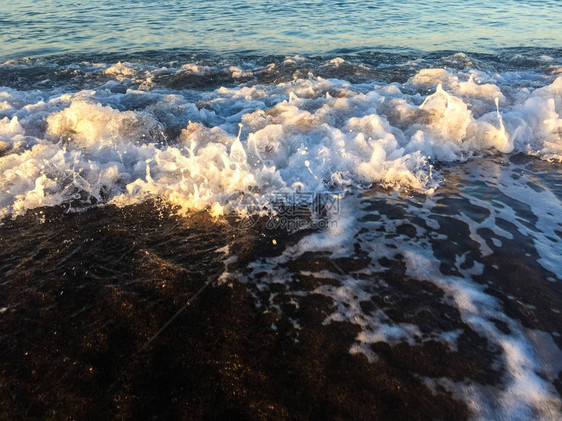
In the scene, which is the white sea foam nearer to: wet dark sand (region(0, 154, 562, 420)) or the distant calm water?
wet dark sand (region(0, 154, 562, 420))

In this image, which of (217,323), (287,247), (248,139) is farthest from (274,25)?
(217,323)

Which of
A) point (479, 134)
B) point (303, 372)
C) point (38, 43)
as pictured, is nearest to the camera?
point (303, 372)

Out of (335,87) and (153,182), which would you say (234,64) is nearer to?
(335,87)

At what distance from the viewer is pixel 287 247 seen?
342 cm

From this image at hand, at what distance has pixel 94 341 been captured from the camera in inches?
94.8

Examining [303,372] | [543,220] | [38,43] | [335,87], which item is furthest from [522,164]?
[38,43]

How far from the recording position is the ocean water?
218 centimetres

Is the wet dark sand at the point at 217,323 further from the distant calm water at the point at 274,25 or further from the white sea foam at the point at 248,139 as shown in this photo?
the distant calm water at the point at 274,25

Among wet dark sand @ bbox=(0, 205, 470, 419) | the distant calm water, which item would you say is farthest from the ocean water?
the distant calm water

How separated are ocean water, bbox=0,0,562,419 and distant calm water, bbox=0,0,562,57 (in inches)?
165

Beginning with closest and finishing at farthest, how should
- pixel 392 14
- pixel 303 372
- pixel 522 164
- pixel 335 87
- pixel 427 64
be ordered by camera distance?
pixel 303 372 < pixel 522 164 < pixel 335 87 < pixel 427 64 < pixel 392 14

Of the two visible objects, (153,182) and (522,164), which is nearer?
(153,182)

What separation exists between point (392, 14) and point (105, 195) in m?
15.5

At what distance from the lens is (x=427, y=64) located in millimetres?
9789
